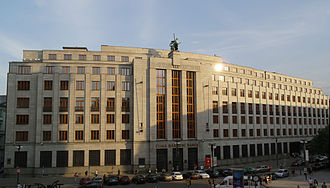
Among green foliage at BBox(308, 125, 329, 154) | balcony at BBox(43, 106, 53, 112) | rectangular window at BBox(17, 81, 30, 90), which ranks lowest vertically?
green foliage at BBox(308, 125, 329, 154)

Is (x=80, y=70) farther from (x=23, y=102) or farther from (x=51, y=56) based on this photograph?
(x=23, y=102)

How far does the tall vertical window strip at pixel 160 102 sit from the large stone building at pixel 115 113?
0.23 metres

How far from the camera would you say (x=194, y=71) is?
64.8 metres

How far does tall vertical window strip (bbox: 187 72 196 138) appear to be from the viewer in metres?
62.9

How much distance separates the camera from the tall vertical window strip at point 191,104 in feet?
206

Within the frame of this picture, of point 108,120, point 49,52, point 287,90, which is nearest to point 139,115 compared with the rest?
point 108,120

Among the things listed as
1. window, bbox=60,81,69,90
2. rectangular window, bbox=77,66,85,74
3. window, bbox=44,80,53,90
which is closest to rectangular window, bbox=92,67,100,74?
rectangular window, bbox=77,66,85,74

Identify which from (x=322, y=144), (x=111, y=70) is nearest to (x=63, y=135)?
(x=111, y=70)

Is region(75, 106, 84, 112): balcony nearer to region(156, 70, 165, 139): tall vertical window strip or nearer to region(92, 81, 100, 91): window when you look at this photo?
region(92, 81, 100, 91): window

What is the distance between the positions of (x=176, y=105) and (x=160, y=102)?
13.6 ft


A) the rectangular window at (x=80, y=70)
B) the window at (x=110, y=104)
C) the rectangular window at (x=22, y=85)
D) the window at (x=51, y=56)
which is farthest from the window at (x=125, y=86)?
the rectangular window at (x=22, y=85)

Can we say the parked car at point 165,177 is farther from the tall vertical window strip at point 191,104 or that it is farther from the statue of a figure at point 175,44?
the statue of a figure at point 175,44

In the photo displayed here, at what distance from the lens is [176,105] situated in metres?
62.5

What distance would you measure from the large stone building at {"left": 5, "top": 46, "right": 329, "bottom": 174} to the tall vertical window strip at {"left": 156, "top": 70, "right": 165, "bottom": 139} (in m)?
0.23
